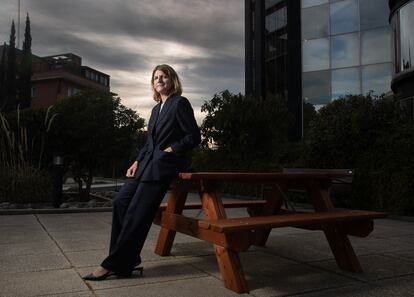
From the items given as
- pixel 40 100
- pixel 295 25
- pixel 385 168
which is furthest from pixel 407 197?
pixel 40 100

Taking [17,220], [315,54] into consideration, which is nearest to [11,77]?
[315,54]

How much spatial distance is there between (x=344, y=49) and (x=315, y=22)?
287 centimetres

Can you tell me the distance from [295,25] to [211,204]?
85.2 feet

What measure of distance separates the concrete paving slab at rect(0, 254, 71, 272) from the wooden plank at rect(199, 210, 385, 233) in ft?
5.67

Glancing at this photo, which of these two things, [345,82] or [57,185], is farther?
[345,82]

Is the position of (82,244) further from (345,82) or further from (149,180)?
(345,82)

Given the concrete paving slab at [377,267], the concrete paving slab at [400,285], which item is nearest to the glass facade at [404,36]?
the concrete paving slab at [377,267]

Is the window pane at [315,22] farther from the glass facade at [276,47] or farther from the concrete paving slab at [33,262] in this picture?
the concrete paving slab at [33,262]

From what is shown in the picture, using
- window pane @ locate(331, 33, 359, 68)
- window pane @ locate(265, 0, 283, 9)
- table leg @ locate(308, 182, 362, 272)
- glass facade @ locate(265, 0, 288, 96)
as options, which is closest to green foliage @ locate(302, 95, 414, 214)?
table leg @ locate(308, 182, 362, 272)

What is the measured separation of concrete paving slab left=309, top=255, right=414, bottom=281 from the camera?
15.0 feet

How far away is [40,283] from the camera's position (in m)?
4.10

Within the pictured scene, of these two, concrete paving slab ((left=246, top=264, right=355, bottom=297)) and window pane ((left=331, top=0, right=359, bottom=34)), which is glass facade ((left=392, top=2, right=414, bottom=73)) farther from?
concrete paving slab ((left=246, top=264, right=355, bottom=297))

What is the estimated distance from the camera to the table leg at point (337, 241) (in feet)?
15.4

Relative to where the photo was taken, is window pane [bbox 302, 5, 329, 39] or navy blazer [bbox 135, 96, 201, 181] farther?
window pane [bbox 302, 5, 329, 39]
